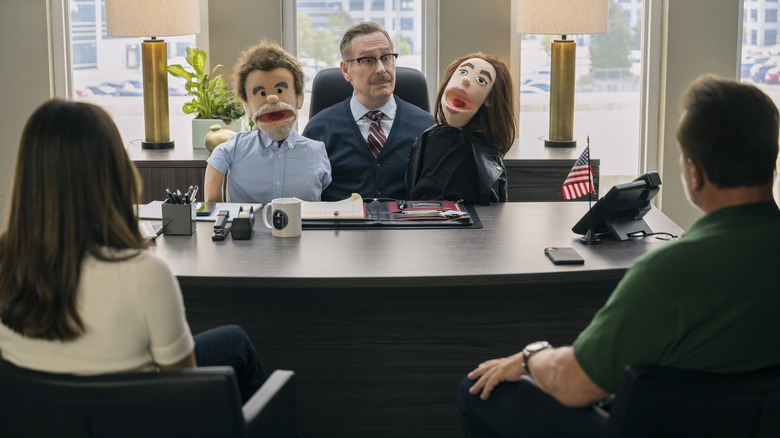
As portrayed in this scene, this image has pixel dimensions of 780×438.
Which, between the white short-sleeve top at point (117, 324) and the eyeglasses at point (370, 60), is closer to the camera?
the white short-sleeve top at point (117, 324)

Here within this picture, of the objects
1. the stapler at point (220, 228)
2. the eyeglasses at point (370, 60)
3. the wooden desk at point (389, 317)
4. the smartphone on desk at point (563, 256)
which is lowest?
the wooden desk at point (389, 317)

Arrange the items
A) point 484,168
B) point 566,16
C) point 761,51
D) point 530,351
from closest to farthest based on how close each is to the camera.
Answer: point 530,351, point 484,168, point 566,16, point 761,51

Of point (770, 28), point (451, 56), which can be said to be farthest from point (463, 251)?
point (770, 28)

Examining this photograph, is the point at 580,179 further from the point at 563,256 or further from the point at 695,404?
the point at 695,404

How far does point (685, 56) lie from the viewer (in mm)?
4520

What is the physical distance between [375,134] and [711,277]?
6.62 feet

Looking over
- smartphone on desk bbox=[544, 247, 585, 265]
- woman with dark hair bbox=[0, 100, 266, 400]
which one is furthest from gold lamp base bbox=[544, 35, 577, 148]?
woman with dark hair bbox=[0, 100, 266, 400]

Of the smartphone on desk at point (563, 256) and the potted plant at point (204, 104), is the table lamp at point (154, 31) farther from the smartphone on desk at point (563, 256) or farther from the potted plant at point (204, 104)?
the smartphone on desk at point (563, 256)

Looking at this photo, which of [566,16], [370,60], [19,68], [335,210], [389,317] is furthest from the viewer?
[19,68]

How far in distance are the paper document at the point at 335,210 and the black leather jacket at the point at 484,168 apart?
0.36 m

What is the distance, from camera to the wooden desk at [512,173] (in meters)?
3.75

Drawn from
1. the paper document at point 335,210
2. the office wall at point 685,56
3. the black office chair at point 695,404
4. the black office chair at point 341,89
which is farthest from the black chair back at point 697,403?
the office wall at point 685,56

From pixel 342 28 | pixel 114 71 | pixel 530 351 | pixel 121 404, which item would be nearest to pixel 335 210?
pixel 530 351

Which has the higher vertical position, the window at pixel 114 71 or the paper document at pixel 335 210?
the window at pixel 114 71
